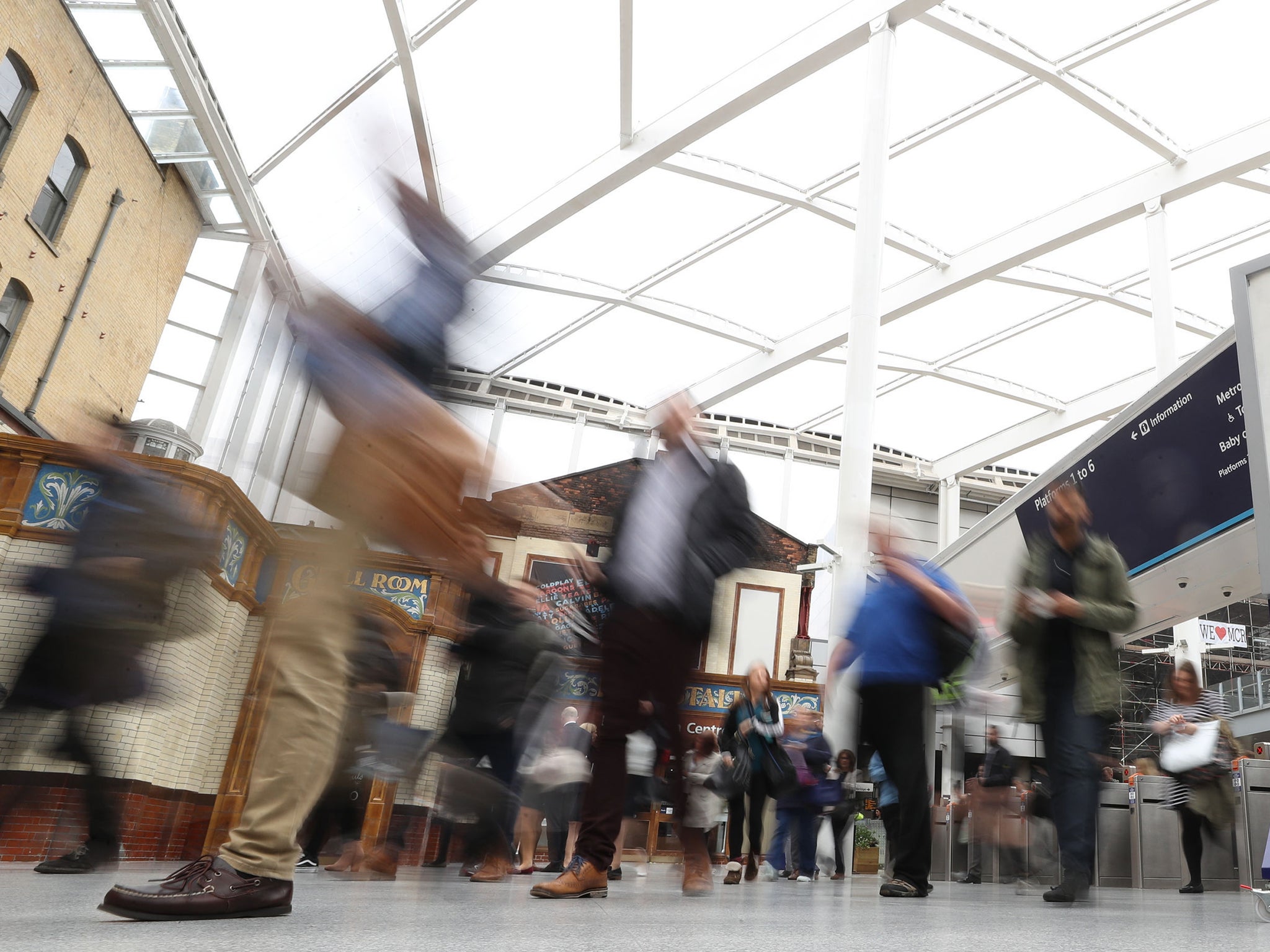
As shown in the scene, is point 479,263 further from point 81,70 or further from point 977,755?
point 81,70

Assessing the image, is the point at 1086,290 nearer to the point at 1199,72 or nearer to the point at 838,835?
the point at 1199,72

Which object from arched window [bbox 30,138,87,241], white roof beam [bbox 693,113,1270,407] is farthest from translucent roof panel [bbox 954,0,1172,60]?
arched window [bbox 30,138,87,241]

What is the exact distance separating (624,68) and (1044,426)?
16248 mm

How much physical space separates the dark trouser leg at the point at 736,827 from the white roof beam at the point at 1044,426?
19870 mm

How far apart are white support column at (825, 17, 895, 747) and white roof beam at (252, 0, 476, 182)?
628 cm

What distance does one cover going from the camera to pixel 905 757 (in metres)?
4.40

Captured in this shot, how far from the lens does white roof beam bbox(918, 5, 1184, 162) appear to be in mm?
15109

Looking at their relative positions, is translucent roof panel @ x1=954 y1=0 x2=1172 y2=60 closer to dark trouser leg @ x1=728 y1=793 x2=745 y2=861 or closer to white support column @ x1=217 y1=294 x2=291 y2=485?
dark trouser leg @ x1=728 y1=793 x2=745 y2=861

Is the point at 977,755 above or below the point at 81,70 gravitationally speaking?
below

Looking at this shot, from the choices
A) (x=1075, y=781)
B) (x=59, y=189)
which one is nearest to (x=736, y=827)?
(x=1075, y=781)

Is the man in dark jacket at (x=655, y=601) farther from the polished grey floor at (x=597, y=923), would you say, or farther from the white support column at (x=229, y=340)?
the white support column at (x=229, y=340)

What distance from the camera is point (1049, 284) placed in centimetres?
2080

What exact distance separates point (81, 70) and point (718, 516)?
16642 mm

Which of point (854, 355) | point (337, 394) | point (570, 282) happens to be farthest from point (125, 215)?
point (337, 394)
